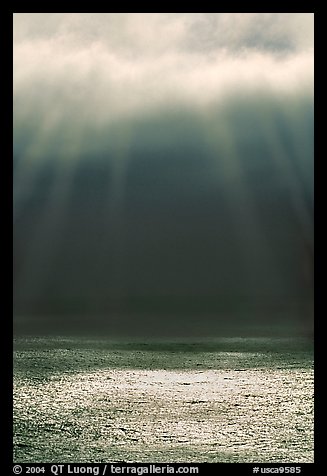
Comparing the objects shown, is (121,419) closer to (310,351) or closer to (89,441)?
(89,441)

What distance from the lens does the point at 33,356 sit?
222 inches

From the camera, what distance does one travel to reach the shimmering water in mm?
3379

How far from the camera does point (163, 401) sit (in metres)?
4.30

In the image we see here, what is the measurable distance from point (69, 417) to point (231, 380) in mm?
1604

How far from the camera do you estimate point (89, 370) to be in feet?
17.6

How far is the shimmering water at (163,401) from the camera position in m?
3.38
